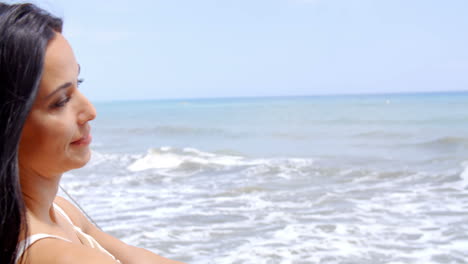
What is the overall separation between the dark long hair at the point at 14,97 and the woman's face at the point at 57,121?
0.03 m

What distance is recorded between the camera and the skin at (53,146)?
1.01 metres

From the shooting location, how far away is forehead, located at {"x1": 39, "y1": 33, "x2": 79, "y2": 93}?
103 cm

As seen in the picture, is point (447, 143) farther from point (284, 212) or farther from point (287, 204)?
point (284, 212)

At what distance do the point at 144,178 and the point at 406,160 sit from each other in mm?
5406

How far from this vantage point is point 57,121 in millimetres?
1047

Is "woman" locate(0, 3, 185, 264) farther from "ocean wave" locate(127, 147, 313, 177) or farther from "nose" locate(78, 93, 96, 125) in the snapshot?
"ocean wave" locate(127, 147, 313, 177)

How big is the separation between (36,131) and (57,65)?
0.44ft

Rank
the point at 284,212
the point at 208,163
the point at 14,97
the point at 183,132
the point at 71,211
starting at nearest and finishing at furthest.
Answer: the point at 14,97 < the point at 71,211 < the point at 284,212 < the point at 208,163 < the point at 183,132

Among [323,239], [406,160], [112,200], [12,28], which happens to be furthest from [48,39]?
[406,160]

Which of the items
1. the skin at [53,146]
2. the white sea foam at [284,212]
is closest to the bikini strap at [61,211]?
the skin at [53,146]

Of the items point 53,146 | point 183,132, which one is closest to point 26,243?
point 53,146

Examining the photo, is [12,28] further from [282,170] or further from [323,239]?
[282,170]

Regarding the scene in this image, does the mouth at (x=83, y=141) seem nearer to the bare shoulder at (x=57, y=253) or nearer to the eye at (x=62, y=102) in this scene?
the eye at (x=62, y=102)

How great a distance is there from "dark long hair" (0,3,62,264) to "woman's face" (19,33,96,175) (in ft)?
0.10
